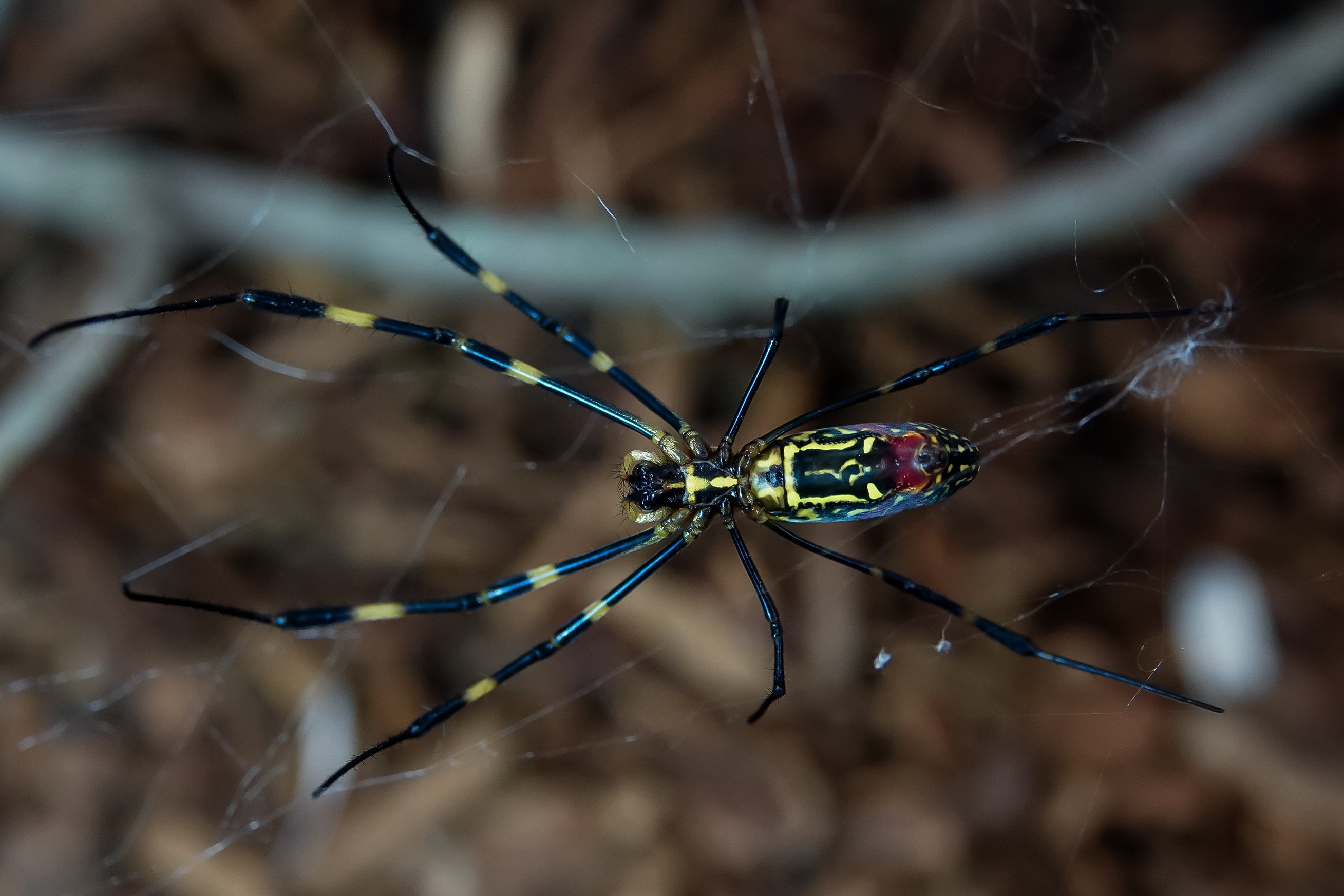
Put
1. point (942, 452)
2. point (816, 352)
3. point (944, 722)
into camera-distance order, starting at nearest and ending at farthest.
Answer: point (942, 452), point (944, 722), point (816, 352)

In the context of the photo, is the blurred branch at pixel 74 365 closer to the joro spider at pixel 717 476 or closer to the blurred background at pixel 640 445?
the blurred background at pixel 640 445

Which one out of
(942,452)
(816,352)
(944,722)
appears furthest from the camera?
(816,352)

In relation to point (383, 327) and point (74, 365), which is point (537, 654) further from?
point (74, 365)

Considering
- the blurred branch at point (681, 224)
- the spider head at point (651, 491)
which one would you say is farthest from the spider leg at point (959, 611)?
the blurred branch at point (681, 224)

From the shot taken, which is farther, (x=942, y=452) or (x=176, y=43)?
(x=176, y=43)

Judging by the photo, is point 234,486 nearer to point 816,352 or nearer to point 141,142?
point 141,142

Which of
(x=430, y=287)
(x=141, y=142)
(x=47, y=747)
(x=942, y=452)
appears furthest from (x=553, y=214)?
(x=47, y=747)

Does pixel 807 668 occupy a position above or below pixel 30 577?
below
